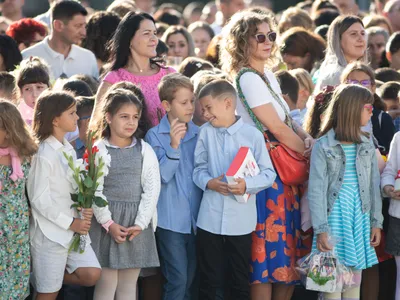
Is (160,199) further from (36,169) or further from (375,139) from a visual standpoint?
(375,139)

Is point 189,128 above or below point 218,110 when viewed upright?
below

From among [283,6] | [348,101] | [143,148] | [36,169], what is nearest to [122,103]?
[143,148]

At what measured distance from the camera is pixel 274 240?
6488 millimetres

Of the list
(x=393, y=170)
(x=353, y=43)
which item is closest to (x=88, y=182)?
(x=393, y=170)

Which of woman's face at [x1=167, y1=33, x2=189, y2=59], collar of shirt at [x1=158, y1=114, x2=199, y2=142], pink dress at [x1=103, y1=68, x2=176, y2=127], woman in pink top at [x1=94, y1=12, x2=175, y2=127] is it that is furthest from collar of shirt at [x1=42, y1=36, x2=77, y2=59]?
collar of shirt at [x1=158, y1=114, x2=199, y2=142]

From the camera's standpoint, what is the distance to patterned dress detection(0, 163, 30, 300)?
570 cm

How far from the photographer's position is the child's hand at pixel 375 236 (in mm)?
6570

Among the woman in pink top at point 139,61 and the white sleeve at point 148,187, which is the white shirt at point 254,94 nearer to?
the woman in pink top at point 139,61

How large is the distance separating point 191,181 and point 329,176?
3.41ft

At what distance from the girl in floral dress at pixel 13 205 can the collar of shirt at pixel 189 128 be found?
1030 mm

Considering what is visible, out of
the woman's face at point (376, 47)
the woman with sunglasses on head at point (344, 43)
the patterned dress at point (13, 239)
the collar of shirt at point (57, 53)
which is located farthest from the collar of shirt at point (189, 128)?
the woman's face at point (376, 47)

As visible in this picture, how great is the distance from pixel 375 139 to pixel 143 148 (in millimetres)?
2023

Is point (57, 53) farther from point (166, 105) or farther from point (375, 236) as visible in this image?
point (375, 236)

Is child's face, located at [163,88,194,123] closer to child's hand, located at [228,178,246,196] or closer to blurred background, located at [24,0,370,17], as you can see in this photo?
child's hand, located at [228,178,246,196]
